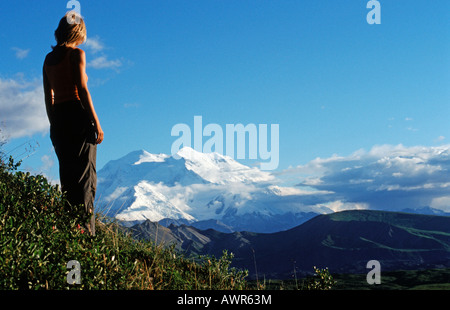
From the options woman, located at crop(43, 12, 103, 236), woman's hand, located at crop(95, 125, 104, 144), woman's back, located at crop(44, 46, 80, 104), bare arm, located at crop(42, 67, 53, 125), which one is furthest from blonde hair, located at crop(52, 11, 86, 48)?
woman's hand, located at crop(95, 125, 104, 144)

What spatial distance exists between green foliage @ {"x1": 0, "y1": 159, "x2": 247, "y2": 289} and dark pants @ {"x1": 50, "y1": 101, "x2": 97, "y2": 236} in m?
0.25

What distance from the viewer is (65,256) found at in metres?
5.97

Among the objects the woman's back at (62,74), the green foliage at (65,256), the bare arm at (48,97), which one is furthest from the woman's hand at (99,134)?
the green foliage at (65,256)

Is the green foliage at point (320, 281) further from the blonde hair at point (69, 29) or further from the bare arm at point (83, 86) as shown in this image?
the blonde hair at point (69, 29)

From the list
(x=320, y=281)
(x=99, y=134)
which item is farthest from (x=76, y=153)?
(x=320, y=281)

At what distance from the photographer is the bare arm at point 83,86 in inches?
299

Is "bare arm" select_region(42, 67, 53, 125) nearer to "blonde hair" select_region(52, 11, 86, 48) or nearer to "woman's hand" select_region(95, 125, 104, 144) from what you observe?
"blonde hair" select_region(52, 11, 86, 48)

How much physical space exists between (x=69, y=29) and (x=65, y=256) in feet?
14.3

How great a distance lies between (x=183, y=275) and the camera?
8383mm

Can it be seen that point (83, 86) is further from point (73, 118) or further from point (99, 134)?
point (99, 134)

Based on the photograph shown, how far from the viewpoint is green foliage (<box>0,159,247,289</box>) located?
5.59 meters

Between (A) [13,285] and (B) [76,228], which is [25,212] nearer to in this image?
(B) [76,228]
